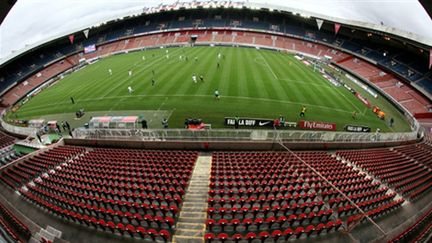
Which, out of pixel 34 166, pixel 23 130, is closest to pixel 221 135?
pixel 34 166

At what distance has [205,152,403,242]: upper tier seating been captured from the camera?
10.3 meters

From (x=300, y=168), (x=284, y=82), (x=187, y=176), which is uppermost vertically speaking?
(x=284, y=82)

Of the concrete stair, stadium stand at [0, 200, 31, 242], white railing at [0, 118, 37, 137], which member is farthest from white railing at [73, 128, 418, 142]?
white railing at [0, 118, 37, 137]

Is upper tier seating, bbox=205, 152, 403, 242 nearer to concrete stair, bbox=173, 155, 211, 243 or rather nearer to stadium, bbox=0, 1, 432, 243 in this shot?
stadium, bbox=0, 1, 432, 243

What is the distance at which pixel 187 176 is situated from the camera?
13867 mm

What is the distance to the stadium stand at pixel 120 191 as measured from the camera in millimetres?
10766

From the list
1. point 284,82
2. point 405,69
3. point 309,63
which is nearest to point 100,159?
point 284,82

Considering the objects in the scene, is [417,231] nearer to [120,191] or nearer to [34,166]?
[120,191]

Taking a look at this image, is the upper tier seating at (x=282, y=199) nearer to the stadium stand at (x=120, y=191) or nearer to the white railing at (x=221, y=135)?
the stadium stand at (x=120, y=191)

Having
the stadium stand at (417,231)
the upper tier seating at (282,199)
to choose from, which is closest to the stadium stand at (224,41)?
the upper tier seating at (282,199)

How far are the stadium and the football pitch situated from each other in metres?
0.26

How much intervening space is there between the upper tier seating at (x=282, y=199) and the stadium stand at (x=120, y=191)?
210 centimetres

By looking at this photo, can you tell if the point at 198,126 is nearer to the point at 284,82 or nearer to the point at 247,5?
the point at 284,82

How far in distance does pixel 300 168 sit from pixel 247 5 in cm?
5476
